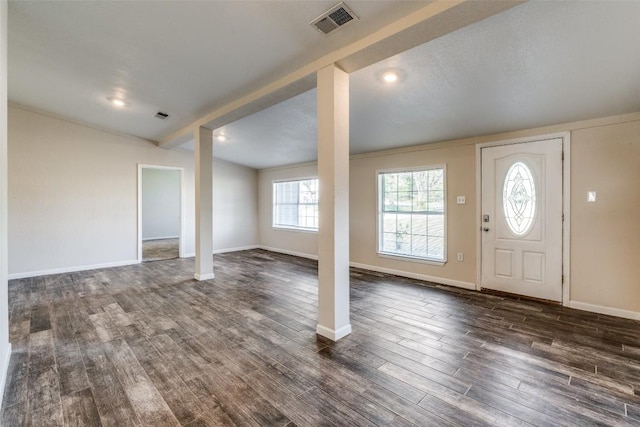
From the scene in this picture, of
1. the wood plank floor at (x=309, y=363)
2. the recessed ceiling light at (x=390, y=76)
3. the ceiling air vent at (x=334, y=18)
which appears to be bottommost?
the wood plank floor at (x=309, y=363)

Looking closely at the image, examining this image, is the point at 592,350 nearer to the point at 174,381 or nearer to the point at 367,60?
the point at 367,60

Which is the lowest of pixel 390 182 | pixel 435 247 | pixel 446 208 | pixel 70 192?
pixel 435 247

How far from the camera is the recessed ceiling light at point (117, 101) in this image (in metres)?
4.17

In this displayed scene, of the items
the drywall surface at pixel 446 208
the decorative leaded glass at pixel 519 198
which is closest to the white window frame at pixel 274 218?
the drywall surface at pixel 446 208

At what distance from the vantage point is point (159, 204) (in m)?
10.2

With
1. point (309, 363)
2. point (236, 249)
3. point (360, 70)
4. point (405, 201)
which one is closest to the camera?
point (309, 363)

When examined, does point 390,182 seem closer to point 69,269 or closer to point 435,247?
point 435,247

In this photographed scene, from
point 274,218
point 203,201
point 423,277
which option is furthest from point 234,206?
point 423,277

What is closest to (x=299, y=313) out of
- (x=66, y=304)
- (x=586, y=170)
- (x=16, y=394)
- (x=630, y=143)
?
(x=16, y=394)

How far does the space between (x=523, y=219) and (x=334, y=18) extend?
3.52 meters

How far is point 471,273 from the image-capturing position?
432 centimetres

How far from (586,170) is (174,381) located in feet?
15.5

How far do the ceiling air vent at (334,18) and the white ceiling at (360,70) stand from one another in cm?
5

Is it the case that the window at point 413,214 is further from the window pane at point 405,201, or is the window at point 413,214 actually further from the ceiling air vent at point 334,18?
the ceiling air vent at point 334,18
